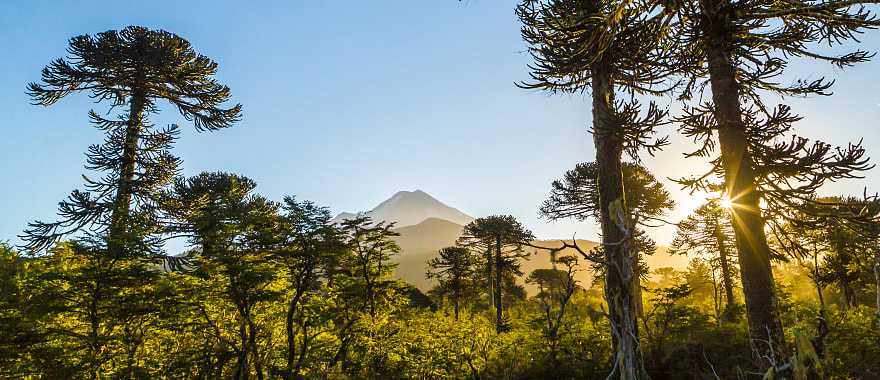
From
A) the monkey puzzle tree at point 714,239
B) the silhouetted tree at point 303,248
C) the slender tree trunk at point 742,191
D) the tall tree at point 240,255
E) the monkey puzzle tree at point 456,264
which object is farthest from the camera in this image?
the monkey puzzle tree at point 456,264

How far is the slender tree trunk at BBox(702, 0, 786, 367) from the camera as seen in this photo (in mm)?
5977

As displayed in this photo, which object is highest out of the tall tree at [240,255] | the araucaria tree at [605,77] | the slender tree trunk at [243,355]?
the araucaria tree at [605,77]

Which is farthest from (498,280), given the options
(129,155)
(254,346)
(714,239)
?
(129,155)

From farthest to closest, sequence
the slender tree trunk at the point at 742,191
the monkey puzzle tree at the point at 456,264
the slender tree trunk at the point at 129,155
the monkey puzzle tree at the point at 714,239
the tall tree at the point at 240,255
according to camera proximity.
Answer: the monkey puzzle tree at the point at 456,264, the monkey puzzle tree at the point at 714,239, the slender tree trunk at the point at 129,155, the tall tree at the point at 240,255, the slender tree trunk at the point at 742,191

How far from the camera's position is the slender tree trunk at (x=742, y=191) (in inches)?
235

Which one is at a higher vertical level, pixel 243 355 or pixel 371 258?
pixel 371 258

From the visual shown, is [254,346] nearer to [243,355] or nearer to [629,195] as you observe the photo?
[243,355]

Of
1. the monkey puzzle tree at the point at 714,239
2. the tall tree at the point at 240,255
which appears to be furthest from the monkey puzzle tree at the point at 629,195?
the tall tree at the point at 240,255

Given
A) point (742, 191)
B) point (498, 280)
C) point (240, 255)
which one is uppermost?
point (742, 191)

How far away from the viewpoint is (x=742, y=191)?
21.0ft

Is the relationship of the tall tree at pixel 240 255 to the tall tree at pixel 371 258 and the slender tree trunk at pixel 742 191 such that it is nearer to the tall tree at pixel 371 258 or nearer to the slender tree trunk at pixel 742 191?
the tall tree at pixel 371 258

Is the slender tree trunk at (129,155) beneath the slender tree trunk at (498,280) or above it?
above

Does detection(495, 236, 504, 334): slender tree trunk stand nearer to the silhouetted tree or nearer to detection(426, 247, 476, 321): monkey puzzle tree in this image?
detection(426, 247, 476, 321): monkey puzzle tree

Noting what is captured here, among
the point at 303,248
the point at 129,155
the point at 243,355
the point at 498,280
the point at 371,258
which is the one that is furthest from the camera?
the point at 498,280
